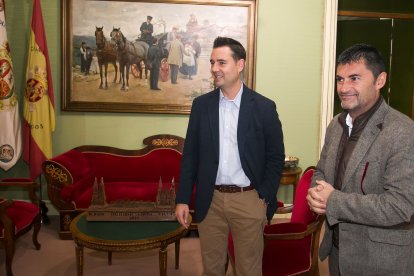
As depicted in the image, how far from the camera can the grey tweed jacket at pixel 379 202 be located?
130 centimetres

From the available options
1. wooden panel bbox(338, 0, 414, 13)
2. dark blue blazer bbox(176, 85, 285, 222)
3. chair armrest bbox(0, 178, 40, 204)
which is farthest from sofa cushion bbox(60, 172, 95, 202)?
wooden panel bbox(338, 0, 414, 13)

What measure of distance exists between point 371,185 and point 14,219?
295 cm

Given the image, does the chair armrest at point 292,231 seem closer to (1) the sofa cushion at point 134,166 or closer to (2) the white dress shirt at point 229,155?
(2) the white dress shirt at point 229,155

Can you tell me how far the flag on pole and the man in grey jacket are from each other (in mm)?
3809

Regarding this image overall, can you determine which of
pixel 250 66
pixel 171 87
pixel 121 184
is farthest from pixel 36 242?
pixel 250 66

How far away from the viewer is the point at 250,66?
4.75 meters

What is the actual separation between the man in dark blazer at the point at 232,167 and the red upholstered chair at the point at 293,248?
0.16m

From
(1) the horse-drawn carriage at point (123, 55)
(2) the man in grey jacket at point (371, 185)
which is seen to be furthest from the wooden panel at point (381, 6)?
(2) the man in grey jacket at point (371, 185)

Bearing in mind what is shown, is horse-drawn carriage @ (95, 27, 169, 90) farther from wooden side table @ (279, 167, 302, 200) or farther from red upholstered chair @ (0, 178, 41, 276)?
wooden side table @ (279, 167, 302, 200)

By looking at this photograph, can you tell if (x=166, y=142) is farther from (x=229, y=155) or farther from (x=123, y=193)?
(x=229, y=155)

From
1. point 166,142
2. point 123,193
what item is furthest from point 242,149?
point 166,142

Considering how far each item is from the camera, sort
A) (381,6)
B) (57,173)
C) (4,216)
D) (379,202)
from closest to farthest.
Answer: (379,202), (4,216), (57,173), (381,6)

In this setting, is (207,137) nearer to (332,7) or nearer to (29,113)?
(29,113)

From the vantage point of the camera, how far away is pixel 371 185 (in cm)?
142
